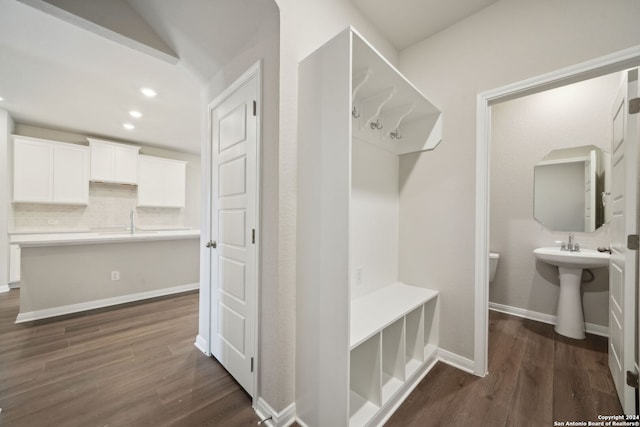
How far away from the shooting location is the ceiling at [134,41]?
4.81ft

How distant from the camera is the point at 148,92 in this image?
9.20 feet

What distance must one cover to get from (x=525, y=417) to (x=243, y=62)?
2.77 meters

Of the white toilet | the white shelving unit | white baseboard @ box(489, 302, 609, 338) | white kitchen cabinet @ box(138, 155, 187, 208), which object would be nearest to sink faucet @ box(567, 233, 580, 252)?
the white toilet

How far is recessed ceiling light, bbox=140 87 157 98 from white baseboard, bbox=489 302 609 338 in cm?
483

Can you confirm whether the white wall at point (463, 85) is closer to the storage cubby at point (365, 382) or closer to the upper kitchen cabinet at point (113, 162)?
the storage cubby at point (365, 382)

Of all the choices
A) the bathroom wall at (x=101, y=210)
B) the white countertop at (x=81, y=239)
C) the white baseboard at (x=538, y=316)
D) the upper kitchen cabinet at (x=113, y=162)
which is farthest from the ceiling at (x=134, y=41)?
the white baseboard at (x=538, y=316)

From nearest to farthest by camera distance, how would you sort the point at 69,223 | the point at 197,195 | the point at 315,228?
1. the point at 315,228
2. the point at 69,223
3. the point at 197,195

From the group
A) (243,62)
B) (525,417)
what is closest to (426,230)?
(525,417)

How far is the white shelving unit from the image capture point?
44.4 inches

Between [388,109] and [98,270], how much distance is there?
3872mm

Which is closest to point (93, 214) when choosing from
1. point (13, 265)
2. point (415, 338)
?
point (13, 265)

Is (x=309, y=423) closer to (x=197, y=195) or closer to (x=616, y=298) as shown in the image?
(x=616, y=298)

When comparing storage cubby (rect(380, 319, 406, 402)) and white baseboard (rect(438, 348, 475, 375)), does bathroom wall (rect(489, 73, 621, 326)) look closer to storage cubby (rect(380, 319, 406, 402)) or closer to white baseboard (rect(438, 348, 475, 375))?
white baseboard (rect(438, 348, 475, 375))

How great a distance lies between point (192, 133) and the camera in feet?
14.2
